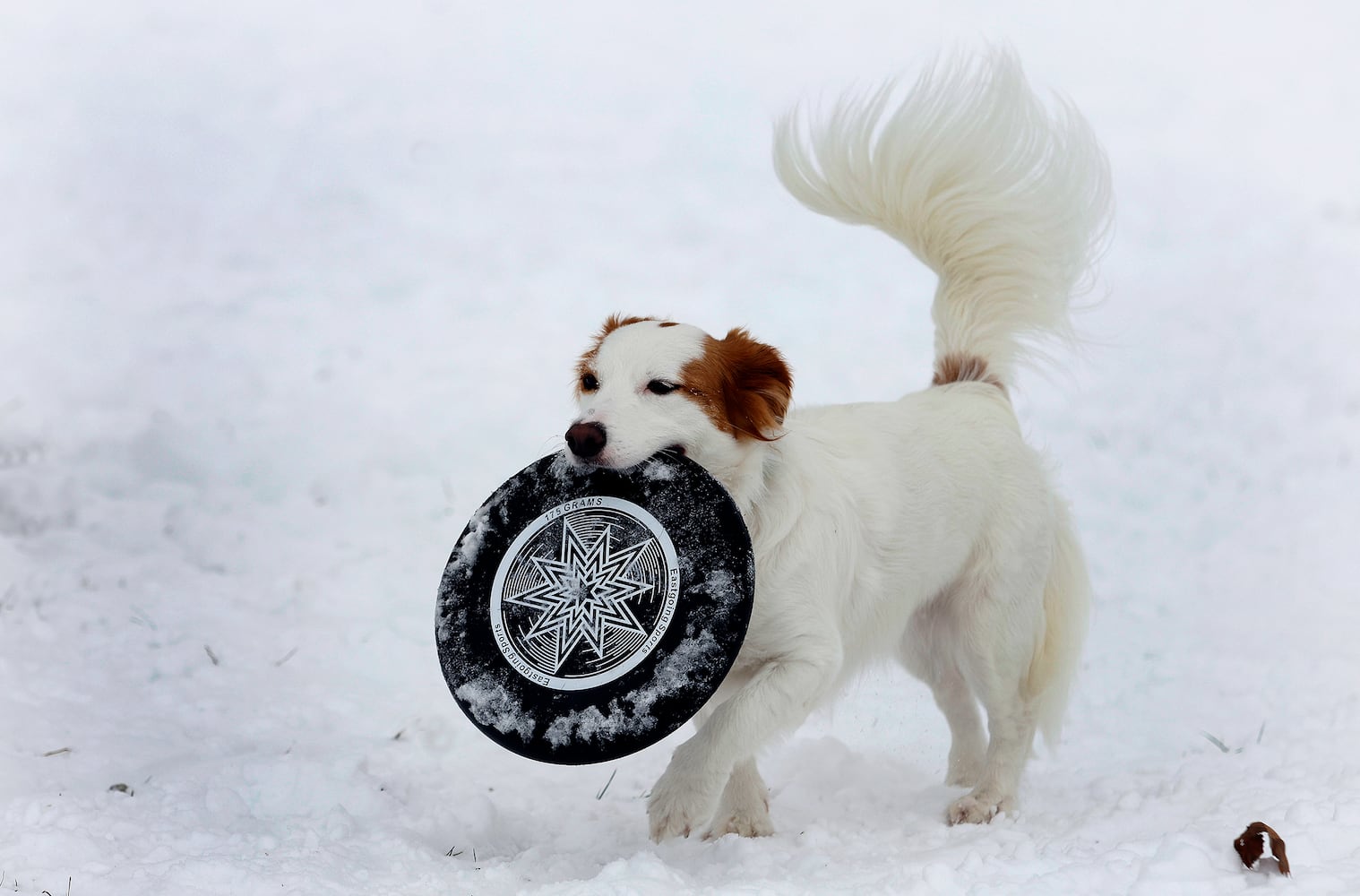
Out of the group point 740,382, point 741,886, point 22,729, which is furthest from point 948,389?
point 22,729

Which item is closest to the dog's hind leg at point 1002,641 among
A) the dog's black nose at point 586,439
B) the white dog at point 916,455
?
the white dog at point 916,455

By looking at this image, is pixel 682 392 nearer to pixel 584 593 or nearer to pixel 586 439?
pixel 586 439

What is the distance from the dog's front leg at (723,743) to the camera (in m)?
3.33

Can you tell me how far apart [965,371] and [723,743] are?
2.08 m

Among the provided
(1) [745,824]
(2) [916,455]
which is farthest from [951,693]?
(1) [745,824]

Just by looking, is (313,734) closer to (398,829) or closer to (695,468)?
(398,829)

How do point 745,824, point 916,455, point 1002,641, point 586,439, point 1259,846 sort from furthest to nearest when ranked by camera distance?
point 1002,641
point 916,455
point 745,824
point 586,439
point 1259,846

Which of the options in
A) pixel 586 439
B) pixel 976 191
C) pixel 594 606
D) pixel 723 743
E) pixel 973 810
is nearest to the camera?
pixel 586 439

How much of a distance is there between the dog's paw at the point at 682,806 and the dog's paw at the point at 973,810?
43.5 inches

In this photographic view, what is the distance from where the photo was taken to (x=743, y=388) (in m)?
3.49

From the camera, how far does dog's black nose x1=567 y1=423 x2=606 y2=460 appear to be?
10.3 ft

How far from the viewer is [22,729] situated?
413 cm

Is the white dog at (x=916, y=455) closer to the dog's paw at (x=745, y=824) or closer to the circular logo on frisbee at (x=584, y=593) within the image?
the dog's paw at (x=745, y=824)

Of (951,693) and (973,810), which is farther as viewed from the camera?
(951,693)
